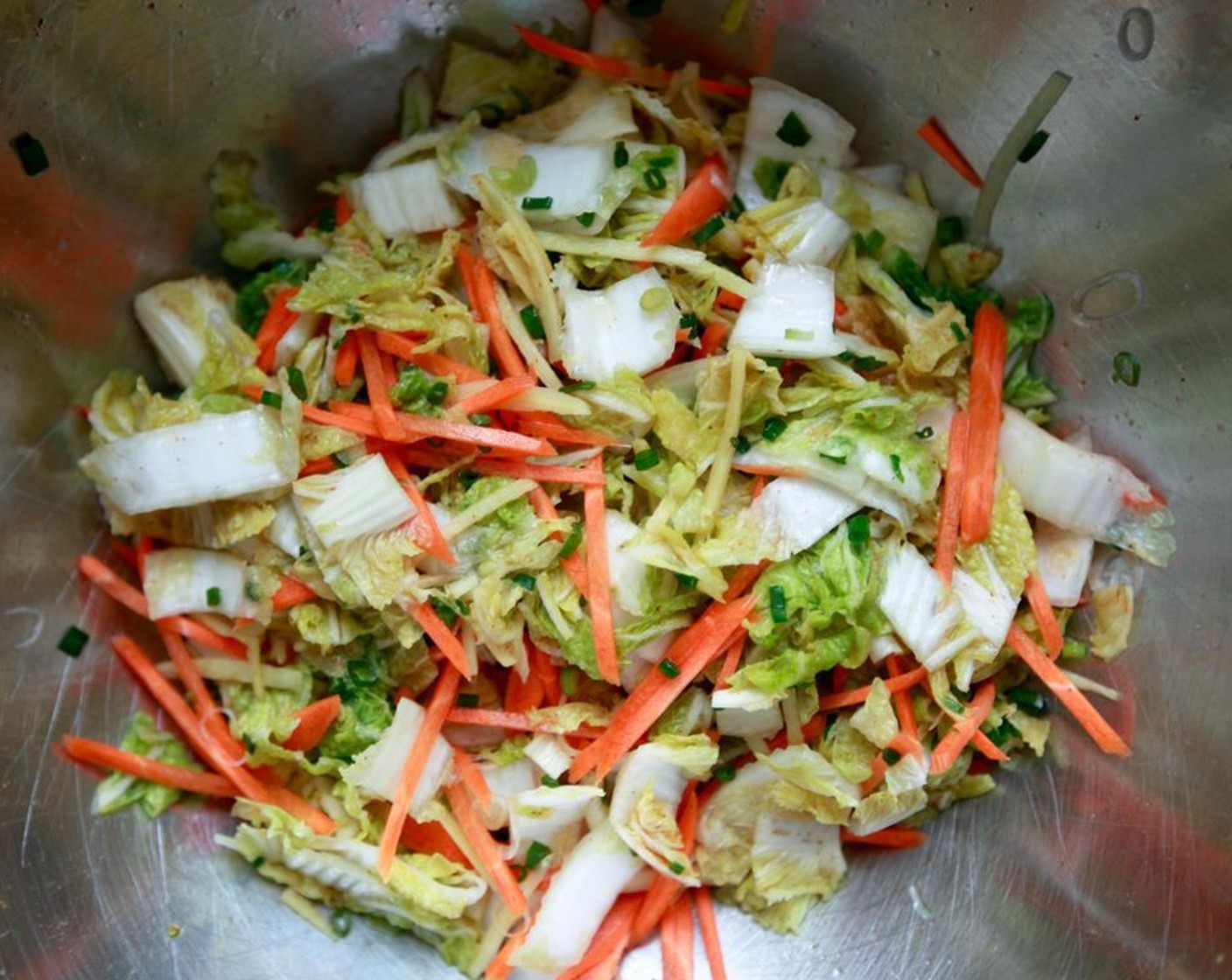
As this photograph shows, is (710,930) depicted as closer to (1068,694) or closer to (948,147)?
(1068,694)

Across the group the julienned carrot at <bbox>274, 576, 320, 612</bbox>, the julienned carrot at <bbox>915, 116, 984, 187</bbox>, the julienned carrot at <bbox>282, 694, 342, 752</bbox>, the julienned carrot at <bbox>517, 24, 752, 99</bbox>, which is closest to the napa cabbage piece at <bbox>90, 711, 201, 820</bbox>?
the julienned carrot at <bbox>282, 694, 342, 752</bbox>

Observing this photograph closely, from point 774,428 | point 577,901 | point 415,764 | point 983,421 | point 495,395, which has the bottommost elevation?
point 577,901

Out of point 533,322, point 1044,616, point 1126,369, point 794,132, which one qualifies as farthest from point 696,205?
point 1044,616

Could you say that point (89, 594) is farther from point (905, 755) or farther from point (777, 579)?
point (905, 755)

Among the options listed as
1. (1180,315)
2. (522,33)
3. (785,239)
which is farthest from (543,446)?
(1180,315)

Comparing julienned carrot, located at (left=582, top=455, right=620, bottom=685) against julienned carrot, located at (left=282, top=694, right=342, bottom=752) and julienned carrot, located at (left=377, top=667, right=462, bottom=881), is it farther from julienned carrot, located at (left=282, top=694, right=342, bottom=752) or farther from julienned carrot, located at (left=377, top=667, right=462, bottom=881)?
julienned carrot, located at (left=282, top=694, right=342, bottom=752)

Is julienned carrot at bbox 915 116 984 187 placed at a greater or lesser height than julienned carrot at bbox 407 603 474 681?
greater
